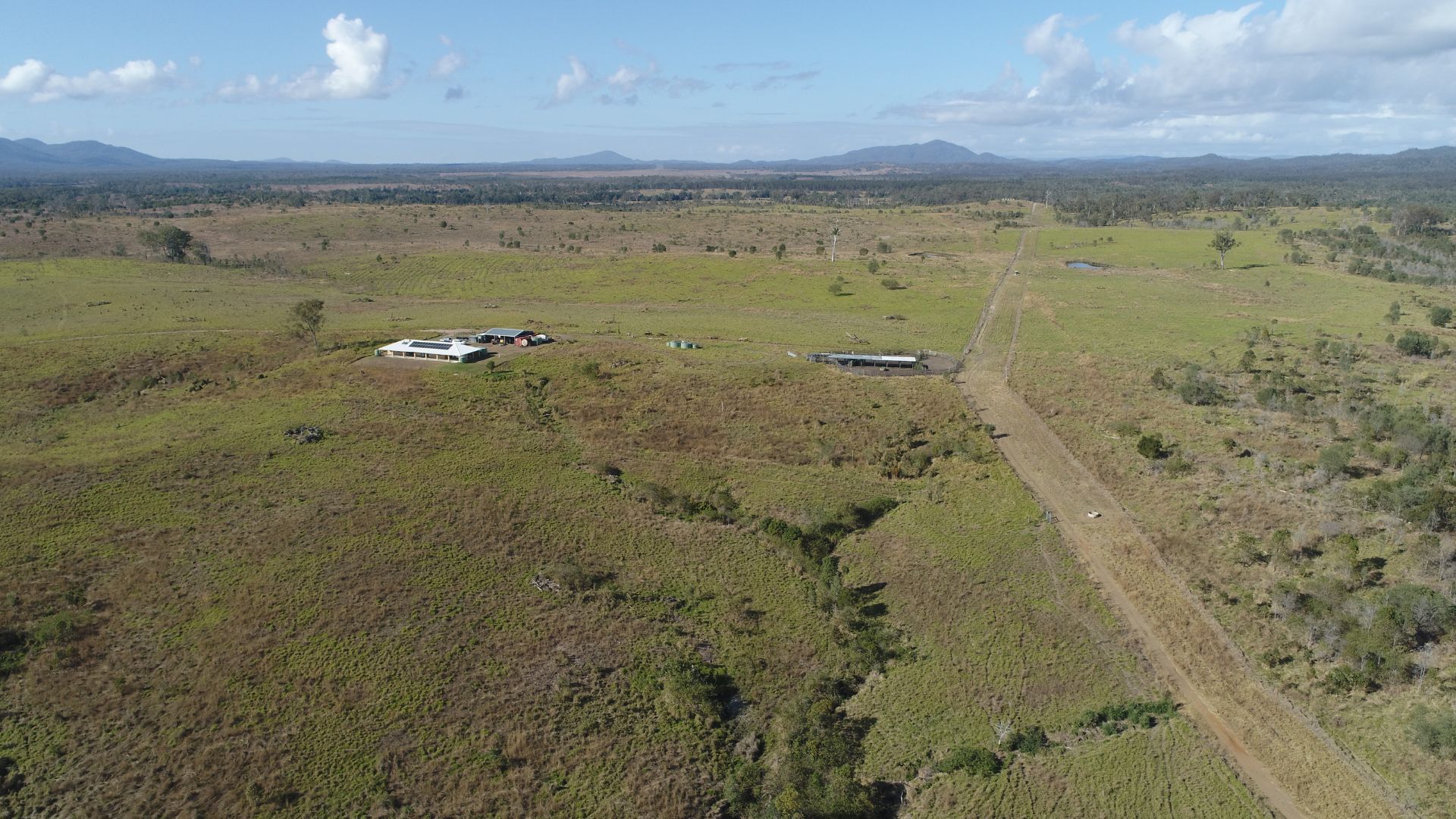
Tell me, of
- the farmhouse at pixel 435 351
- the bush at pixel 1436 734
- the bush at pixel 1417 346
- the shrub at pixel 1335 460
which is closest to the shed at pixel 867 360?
the shrub at pixel 1335 460

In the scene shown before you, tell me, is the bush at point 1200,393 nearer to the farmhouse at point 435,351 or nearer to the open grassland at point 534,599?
the open grassland at point 534,599

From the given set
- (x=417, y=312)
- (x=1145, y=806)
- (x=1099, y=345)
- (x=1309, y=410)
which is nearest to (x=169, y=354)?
(x=417, y=312)

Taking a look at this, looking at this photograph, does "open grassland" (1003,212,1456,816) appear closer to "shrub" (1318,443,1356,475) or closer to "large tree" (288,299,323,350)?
"shrub" (1318,443,1356,475)

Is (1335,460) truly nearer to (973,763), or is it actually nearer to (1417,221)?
(973,763)

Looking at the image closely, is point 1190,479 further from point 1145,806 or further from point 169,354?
point 169,354

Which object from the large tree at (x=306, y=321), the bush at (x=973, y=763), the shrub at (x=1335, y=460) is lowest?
the bush at (x=973, y=763)

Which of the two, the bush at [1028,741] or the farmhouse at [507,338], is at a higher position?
the farmhouse at [507,338]
